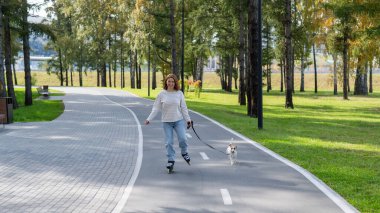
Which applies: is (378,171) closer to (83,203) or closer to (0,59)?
(83,203)

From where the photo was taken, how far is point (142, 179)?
357 inches

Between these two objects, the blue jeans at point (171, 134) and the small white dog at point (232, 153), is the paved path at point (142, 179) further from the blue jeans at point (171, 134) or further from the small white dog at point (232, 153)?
the blue jeans at point (171, 134)

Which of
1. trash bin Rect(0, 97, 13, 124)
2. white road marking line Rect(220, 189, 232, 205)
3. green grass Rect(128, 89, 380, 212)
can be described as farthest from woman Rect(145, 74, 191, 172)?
trash bin Rect(0, 97, 13, 124)

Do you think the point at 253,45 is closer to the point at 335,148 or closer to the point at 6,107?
the point at 335,148

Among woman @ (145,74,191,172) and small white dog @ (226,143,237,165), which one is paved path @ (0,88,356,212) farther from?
woman @ (145,74,191,172)

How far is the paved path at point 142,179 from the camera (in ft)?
23.5

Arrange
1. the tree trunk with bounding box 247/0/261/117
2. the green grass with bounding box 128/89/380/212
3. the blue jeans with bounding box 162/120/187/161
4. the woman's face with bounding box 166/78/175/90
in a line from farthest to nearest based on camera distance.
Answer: the tree trunk with bounding box 247/0/261/117
the blue jeans with bounding box 162/120/187/161
the woman's face with bounding box 166/78/175/90
the green grass with bounding box 128/89/380/212

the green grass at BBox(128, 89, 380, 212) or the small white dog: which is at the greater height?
the small white dog

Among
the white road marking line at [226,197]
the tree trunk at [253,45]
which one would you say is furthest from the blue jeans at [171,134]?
the tree trunk at [253,45]

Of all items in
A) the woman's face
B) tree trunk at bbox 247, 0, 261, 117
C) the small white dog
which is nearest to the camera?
the woman's face

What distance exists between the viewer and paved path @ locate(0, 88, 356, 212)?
282 inches

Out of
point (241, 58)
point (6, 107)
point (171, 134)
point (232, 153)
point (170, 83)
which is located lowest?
point (232, 153)

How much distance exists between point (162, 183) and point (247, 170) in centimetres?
197

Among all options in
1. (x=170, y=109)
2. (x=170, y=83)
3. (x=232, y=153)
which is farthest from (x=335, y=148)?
(x=170, y=83)
